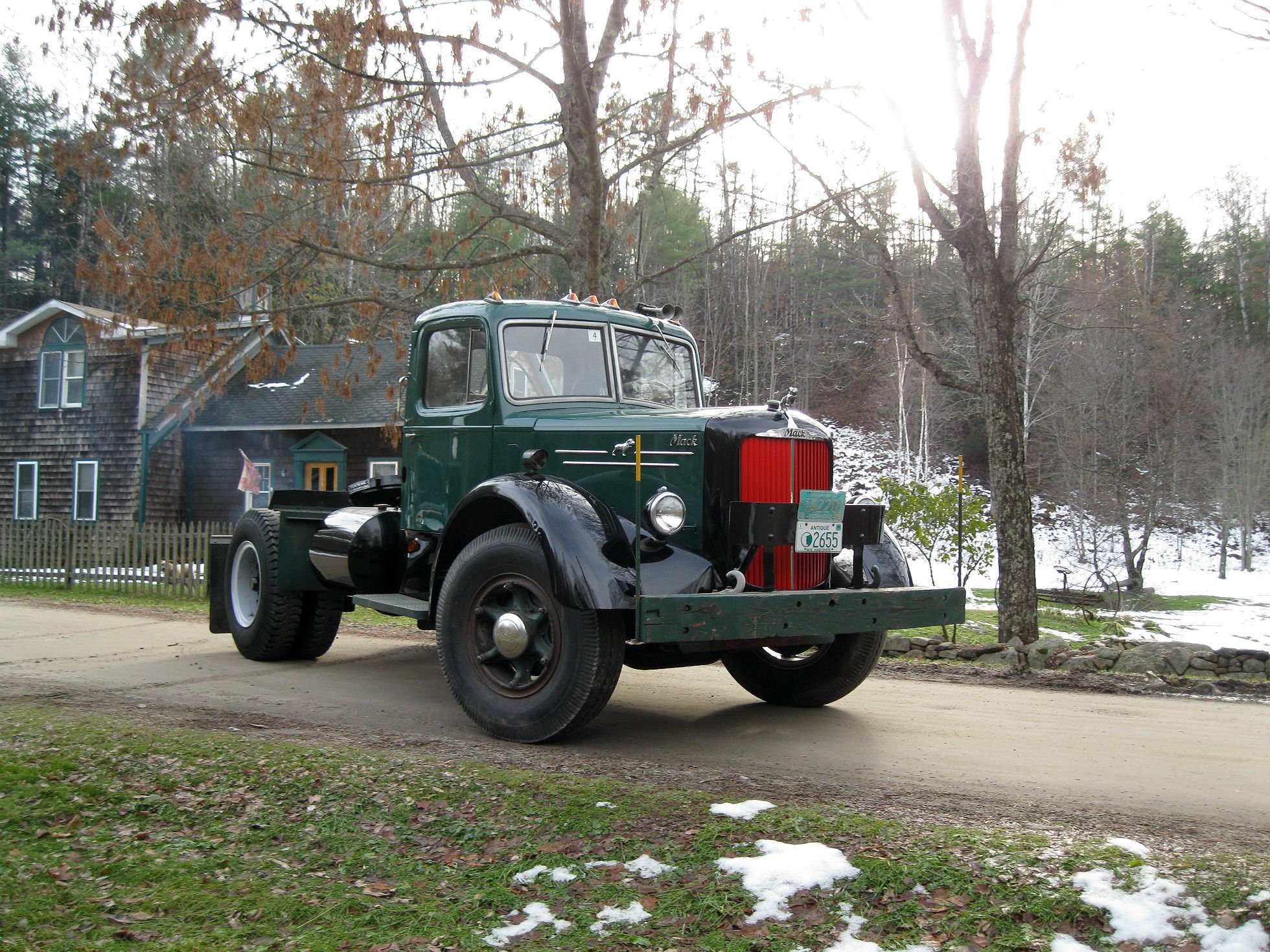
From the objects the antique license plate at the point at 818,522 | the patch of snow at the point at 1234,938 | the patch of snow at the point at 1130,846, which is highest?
the antique license plate at the point at 818,522

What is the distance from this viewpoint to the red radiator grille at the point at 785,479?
5715mm

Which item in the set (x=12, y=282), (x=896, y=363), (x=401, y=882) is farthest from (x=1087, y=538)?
(x=12, y=282)

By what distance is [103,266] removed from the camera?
1051 cm

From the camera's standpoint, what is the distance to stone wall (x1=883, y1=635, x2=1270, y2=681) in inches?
359

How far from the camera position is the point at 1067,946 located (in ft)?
10.6

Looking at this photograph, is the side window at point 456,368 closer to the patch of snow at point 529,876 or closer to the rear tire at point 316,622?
the rear tire at point 316,622

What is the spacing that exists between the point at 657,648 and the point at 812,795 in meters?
1.48

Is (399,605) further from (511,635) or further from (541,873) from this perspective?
(541,873)

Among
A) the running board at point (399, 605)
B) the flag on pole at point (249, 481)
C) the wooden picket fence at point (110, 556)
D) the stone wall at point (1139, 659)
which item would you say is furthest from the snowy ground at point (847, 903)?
the flag on pole at point (249, 481)

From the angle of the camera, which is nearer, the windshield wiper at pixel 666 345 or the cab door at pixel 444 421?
the cab door at pixel 444 421

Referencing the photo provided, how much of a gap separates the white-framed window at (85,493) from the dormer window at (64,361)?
160cm

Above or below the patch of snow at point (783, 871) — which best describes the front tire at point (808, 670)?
above

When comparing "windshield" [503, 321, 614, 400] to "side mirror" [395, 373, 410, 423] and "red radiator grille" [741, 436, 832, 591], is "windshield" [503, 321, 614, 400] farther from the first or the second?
"red radiator grille" [741, 436, 832, 591]

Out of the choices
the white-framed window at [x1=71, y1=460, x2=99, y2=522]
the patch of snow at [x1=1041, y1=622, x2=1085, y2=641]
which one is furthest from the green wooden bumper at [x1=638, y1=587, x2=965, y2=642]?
the white-framed window at [x1=71, y1=460, x2=99, y2=522]
